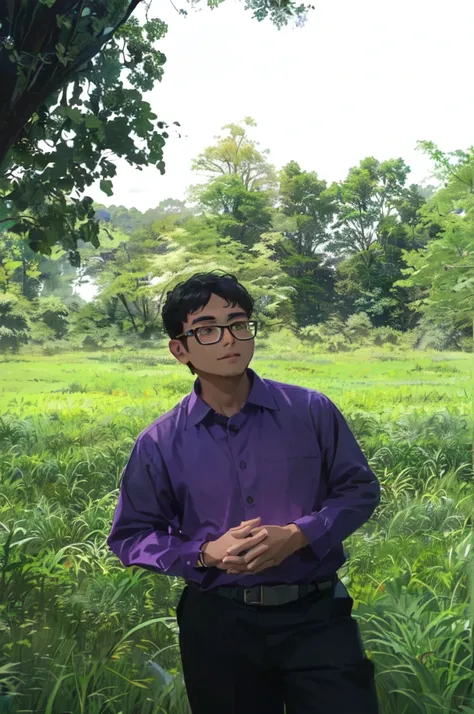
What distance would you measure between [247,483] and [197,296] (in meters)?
0.39


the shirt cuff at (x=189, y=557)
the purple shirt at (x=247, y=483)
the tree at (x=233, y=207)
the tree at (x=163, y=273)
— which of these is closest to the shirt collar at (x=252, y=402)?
the purple shirt at (x=247, y=483)

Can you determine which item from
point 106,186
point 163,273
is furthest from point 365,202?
point 106,186

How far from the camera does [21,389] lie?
7.30ft

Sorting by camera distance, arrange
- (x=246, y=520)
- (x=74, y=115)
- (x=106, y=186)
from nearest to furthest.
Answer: (x=246, y=520)
(x=74, y=115)
(x=106, y=186)

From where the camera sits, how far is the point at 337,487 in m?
1.37

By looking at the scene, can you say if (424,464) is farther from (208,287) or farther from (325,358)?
(208,287)

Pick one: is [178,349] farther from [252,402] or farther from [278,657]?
[278,657]

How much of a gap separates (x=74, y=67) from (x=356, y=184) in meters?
0.94

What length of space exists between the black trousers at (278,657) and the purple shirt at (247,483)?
0.18 ft

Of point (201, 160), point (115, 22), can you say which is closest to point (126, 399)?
point (201, 160)

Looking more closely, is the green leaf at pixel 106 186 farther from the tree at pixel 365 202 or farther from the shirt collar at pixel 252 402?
the shirt collar at pixel 252 402

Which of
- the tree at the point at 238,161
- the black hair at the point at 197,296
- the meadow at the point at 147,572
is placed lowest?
the meadow at the point at 147,572

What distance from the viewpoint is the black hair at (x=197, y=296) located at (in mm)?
1419

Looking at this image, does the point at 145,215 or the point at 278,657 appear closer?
the point at 278,657
